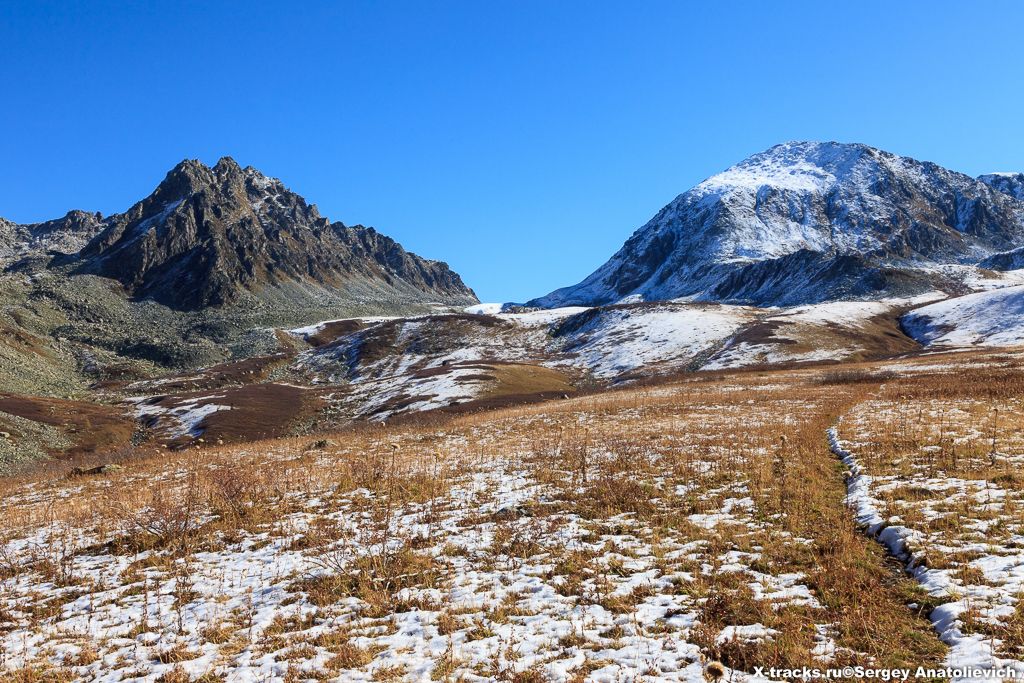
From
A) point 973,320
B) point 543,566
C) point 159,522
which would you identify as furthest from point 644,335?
point 543,566

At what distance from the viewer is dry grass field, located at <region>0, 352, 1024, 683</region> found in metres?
7.72

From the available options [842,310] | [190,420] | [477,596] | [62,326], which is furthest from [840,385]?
[62,326]

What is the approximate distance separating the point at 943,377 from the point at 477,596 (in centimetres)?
4715

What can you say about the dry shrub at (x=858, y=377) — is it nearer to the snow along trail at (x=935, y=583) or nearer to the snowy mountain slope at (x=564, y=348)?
the snowy mountain slope at (x=564, y=348)

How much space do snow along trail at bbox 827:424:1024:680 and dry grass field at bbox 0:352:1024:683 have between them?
0.16 ft

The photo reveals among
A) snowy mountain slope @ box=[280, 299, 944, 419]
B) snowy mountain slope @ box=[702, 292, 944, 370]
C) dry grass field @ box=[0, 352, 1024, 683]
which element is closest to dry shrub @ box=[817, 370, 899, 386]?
dry grass field @ box=[0, 352, 1024, 683]

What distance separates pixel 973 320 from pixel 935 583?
116 metres

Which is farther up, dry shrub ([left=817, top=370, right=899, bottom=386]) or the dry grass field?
the dry grass field

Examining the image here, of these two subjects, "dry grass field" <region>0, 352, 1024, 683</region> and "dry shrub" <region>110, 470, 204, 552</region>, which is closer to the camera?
"dry grass field" <region>0, 352, 1024, 683</region>

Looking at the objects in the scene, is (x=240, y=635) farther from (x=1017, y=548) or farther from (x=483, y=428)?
(x=483, y=428)

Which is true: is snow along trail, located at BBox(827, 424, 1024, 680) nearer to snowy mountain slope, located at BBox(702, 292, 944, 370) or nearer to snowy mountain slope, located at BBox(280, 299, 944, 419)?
snowy mountain slope, located at BBox(280, 299, 944, 419)

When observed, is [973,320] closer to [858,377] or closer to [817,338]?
[817,338]

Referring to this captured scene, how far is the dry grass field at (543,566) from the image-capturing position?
772 cm

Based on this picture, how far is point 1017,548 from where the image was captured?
9.67 m
